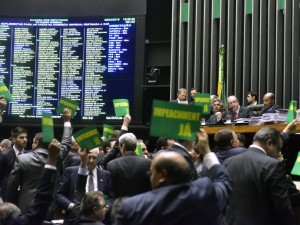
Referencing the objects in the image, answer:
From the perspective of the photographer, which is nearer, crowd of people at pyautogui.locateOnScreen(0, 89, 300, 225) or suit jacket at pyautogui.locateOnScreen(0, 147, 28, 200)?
crowd of people at pyautogui.locateOnScreen(0, 89, 300, 225)

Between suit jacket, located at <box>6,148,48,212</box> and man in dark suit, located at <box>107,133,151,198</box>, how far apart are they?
589 mm

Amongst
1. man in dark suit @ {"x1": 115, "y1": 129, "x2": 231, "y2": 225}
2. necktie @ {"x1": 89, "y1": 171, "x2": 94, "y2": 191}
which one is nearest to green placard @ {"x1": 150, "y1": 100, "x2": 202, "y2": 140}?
man in dark suit @ {"x1": 115, "y1": 129, "x2": 231, "y2": 225}

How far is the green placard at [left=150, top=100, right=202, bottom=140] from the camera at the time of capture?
287 centimetres

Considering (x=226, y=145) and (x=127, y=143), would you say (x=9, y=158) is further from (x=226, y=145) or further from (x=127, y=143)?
(x=226, y=145)

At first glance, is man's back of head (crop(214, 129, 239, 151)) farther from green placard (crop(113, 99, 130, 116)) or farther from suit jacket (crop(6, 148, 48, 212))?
green placard (crop(113, 99, 130, 116))

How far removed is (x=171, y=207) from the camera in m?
2.44

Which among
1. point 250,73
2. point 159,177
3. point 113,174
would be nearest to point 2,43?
point 250,73

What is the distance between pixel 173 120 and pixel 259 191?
3.64 ft

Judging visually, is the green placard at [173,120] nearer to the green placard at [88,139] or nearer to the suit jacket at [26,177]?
the green placard at [88,139]

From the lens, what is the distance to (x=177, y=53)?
36.1 ft

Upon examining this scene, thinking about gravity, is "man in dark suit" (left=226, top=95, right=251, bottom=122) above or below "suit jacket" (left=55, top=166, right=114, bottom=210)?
above

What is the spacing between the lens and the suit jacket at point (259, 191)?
3.66m

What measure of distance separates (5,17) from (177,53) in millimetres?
3176

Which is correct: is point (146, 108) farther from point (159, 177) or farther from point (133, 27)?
point (159, 177)
